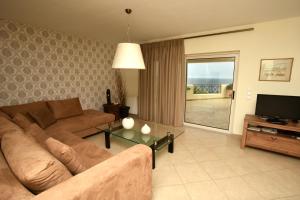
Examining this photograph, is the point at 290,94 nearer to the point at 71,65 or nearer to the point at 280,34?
the point at 280,34

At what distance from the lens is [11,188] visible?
1.00 meters

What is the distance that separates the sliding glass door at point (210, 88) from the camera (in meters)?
3.68

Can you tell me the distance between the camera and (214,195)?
178 centimetres

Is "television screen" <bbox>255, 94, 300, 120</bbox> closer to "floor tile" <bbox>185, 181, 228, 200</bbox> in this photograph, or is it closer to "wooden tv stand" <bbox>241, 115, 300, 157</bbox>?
"wooden tv stand" <bbox>241, 115, 300, 157</bbox>

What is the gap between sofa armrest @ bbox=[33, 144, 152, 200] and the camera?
3.05 ft

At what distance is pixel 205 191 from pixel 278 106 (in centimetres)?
202

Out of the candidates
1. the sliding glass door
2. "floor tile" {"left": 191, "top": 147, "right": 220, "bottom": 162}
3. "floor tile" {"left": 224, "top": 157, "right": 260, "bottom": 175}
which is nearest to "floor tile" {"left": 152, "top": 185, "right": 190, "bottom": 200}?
"floor tile" {"left": 191, "top": 147, "right": 220, "bottom": 162}

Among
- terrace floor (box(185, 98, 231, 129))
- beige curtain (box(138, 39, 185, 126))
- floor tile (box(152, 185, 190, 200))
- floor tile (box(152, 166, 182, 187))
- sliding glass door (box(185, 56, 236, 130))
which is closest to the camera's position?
floor tile (box(152, 185, 190, 200))

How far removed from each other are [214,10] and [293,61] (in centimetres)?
171

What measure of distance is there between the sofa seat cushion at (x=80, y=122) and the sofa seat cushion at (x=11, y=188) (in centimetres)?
156

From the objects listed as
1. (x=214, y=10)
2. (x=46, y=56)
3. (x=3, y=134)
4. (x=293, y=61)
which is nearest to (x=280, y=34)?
(x=293, y=61)

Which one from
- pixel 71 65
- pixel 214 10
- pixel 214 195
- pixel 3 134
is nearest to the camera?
pixel 3 134

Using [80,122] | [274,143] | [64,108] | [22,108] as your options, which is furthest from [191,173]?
[22,108]

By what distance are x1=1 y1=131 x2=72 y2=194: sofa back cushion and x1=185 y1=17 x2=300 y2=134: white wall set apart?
342cm
